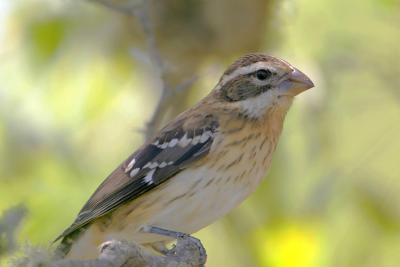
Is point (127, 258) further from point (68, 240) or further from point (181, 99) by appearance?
point (181, 99)

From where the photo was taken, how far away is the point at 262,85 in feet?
17.5

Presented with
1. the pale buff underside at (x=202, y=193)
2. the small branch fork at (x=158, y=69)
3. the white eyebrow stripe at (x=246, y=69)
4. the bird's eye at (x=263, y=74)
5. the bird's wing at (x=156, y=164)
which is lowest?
the pale buff underside at (x=202, y=193)

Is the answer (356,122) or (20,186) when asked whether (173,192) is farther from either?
(356,122)

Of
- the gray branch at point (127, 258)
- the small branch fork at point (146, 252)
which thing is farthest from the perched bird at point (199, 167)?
the gray branch at point (127, 258)

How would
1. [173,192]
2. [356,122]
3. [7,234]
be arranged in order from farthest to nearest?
1. [356,122]
2. [173,192]
3. [7,234]

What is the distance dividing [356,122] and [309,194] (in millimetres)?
1509

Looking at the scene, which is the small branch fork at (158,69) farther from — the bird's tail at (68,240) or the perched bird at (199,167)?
the bird's tail at (68,240)

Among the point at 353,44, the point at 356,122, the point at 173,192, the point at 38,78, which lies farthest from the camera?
the point at 356,122

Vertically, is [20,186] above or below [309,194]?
above

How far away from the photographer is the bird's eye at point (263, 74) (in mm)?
5309

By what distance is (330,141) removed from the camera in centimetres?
684

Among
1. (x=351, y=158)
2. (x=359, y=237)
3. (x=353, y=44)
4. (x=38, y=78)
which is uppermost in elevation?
(x=38, y=78)

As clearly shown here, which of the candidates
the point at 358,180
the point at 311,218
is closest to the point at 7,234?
the point at 311,218

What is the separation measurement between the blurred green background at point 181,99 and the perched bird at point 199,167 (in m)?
1.10
